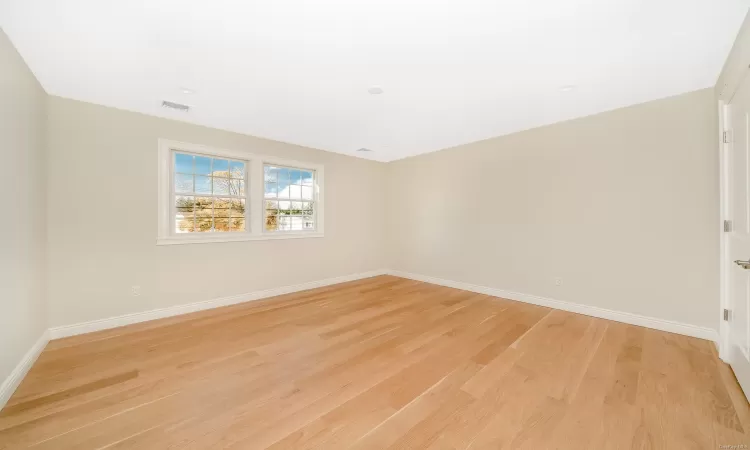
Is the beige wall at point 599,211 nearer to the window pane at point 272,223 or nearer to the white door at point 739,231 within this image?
the white door at point 739,231

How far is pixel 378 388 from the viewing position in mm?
1999

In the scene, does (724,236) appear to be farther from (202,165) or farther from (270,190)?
(202,165)

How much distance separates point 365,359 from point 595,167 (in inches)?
138

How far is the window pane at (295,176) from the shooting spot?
4836mm

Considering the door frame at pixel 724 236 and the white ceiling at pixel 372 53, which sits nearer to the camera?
the white ceiling at pixel 372 53

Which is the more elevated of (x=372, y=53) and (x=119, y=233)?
(x=372, y=53)

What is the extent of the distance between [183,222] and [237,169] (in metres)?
1.05

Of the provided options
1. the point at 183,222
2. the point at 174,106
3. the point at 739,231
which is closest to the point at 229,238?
the point at 183,222

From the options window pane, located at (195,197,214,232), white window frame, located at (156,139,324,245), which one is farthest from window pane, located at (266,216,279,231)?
window pane, located at (195,197,214,232)

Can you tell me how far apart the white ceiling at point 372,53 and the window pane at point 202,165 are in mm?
602

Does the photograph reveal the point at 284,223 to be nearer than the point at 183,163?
No

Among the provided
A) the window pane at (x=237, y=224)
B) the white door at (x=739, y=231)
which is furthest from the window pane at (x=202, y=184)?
the white door at (x=739, y=231)

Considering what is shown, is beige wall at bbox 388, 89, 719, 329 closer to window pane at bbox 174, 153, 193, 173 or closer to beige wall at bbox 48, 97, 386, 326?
beige wall at bbox 48, 97, 386, 326

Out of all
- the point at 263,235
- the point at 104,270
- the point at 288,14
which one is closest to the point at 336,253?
the point at 263,235
